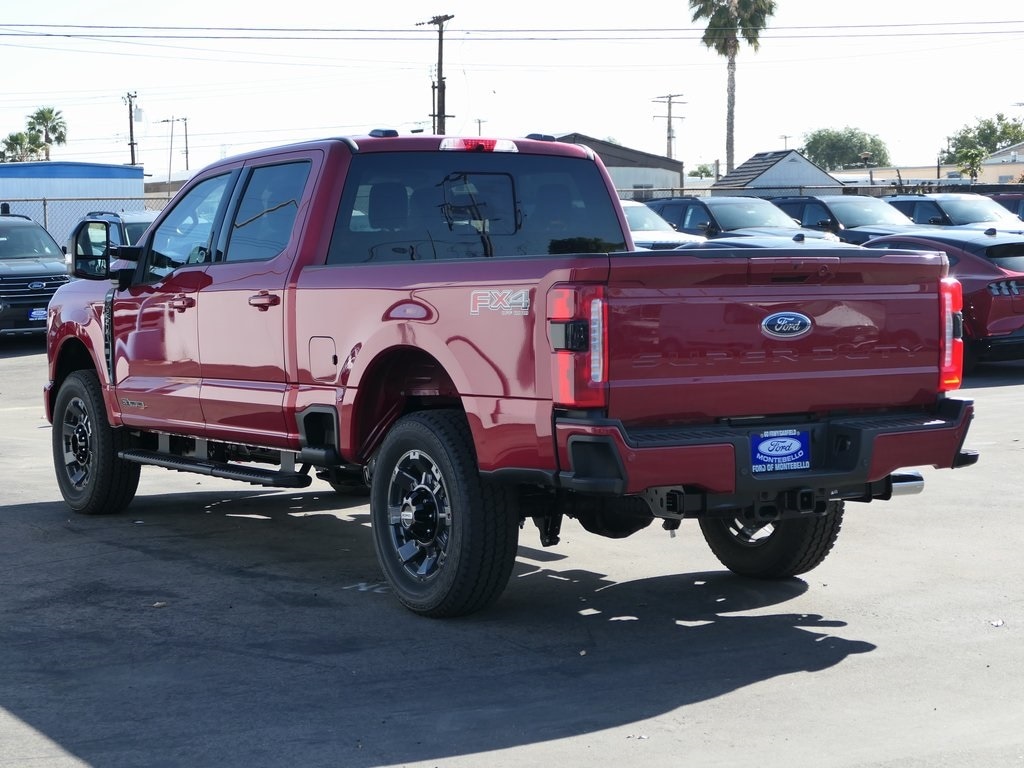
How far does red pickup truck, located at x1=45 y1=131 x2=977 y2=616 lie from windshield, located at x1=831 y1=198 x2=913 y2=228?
1438 cm

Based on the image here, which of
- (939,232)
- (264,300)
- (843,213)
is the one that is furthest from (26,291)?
(264,300)

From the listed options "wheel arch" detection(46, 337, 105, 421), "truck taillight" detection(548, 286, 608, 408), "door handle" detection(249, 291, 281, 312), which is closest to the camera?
"truck taillight" detection(548, 286, 608, 408)

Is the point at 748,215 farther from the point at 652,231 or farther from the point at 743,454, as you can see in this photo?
the point at 743,454

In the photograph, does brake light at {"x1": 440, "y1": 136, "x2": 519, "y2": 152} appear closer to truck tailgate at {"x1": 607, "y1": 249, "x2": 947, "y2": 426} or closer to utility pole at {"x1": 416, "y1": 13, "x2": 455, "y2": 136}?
truck tailgate at {"x1": 607, "y1": 249, "x2": 947, "y2": 426}

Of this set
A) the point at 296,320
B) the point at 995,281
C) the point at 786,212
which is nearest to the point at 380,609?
the point at 296,320

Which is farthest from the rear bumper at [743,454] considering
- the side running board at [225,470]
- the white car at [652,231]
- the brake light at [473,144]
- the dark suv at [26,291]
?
the dark suv at [26,291]

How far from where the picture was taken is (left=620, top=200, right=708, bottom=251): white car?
19.5m

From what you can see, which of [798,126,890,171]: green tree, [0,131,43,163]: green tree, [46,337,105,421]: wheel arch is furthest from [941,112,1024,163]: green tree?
[46,337,105,421]: wheel arch

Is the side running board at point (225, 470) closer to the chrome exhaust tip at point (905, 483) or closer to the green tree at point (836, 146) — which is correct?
the chrome exhaust tip at point (905, 483)

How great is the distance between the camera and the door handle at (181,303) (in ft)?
26.2

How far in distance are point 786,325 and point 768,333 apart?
0.10m

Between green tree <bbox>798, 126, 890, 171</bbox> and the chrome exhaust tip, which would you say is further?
green tree <bbox>798, 126, 890, 171</bbox>

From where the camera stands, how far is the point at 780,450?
582cm

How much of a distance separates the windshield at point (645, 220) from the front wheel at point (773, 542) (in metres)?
13.7
